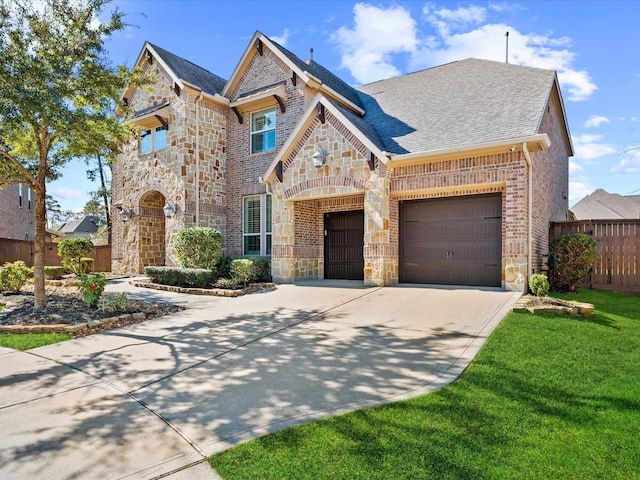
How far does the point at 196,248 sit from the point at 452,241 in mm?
8049

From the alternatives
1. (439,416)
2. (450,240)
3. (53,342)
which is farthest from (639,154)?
(53,342)

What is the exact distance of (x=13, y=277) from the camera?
36.2ft

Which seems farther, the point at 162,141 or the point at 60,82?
the point at 162,141

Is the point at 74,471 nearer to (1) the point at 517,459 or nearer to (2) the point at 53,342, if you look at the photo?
(1) the point at 517,459

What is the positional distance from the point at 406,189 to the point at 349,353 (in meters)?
6.40

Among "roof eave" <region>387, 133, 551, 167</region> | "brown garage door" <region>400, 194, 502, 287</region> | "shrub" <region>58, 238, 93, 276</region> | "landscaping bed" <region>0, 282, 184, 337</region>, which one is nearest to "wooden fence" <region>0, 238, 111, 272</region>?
"shrub" <region>58, 238, 93, 276</region>

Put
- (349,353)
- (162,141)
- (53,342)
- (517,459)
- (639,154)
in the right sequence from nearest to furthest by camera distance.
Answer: (517,459)
(349,353)
(53,342)
(639,154)
(162,141)

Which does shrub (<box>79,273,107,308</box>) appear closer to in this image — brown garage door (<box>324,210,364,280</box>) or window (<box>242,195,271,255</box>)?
window (<box>242,195,271,255</box>)

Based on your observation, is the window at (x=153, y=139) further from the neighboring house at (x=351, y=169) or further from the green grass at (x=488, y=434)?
the green grass at (x=488, y=434)

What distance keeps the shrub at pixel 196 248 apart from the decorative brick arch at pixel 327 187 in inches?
122

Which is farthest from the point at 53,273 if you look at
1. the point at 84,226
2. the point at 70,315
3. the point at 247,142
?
the point at 84,226

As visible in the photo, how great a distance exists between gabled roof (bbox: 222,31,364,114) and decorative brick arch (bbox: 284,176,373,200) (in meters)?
4.38

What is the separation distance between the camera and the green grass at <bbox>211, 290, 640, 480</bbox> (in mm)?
2727

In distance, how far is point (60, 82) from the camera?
7.84m
